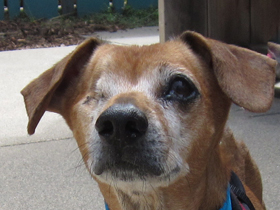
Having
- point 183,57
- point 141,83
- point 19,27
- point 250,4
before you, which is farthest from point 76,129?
point 19,27

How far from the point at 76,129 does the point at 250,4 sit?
4.84 metres

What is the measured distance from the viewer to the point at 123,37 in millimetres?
8547

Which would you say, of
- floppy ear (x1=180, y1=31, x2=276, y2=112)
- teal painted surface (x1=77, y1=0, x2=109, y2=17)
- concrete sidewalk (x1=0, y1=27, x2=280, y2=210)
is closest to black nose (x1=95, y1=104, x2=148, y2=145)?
floppy ear (x1=180, y1=31, x2=276, y2=112)

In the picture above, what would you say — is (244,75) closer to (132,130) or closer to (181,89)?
(181,89)

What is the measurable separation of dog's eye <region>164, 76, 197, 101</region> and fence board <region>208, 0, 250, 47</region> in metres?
3.96

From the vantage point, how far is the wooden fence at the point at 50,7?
11031mm

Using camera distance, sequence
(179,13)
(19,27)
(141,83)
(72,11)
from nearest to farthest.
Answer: (141,83) → (179,13) → (19,27) → (72,11)

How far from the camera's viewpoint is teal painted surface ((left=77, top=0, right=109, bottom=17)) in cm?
1155

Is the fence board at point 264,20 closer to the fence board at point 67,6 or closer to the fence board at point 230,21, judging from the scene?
the fence board at point 230,21

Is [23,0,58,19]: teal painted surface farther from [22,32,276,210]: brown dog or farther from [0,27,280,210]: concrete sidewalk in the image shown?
[22,32,276,210]: brown dog

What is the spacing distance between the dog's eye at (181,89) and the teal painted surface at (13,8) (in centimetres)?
970

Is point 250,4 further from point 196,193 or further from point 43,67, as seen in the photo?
point 196,193

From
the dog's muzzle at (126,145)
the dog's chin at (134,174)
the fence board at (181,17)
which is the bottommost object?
the fence board at (181,17)

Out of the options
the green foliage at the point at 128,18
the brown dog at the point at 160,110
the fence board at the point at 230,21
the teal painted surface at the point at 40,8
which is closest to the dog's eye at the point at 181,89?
the brown dog at the point at 160,110
